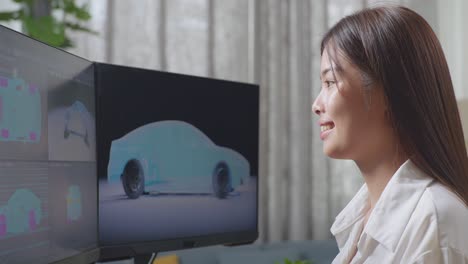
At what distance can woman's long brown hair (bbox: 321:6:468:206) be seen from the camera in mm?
1007

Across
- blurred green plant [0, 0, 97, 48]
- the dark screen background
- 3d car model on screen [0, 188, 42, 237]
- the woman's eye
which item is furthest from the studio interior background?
3d car model on screen [0, 188, 42, 237]

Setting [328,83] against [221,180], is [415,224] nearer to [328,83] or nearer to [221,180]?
[328,83]

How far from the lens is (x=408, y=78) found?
3.30 feet

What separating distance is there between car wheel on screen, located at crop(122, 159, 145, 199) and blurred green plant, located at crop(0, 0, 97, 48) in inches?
43.8

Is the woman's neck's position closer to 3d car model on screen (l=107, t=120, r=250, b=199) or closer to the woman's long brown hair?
the woman's long brown hair

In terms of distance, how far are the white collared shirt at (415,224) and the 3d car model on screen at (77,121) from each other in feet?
1.80

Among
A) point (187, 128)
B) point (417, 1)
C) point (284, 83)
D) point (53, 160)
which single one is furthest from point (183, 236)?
point (417, 1)

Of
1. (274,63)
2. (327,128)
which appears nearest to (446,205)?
(327,128)

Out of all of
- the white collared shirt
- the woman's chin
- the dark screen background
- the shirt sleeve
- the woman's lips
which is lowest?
the shirt sleeve

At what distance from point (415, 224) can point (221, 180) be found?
0.54 metres

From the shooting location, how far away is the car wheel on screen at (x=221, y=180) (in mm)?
1344

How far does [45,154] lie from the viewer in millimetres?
961

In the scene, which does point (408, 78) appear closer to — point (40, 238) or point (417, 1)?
point (40, 238)

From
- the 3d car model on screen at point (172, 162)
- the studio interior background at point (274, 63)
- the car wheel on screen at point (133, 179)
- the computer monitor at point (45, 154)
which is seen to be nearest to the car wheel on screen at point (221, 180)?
the 3d car model on screen at point (172, 162)
